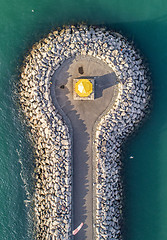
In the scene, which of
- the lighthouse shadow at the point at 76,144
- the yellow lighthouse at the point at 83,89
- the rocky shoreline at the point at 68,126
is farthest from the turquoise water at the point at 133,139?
the yellow lighthouse at the point at 83,89

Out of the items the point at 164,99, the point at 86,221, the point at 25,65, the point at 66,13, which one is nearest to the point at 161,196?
the point at 86,221

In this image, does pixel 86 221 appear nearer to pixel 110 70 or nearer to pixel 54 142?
pixel 54 142

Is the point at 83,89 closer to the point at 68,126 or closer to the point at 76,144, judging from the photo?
the point at 68,126

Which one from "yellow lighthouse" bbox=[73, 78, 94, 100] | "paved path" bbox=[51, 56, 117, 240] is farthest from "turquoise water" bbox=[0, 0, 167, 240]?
"yellow lighthouse" bbox=[73, 78, 94, 100]

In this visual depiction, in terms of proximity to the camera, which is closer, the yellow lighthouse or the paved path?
the yellow lighthouse

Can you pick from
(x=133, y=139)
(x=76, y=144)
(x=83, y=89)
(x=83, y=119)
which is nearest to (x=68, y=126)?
(x=83, y=119)

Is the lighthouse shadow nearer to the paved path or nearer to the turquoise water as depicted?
the paved path

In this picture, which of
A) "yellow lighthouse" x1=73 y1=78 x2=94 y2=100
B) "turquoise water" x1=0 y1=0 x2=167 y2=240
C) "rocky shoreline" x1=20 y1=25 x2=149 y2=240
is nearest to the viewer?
"yellow lighthouse" x1=73 y1=78 x2=94 y2=100

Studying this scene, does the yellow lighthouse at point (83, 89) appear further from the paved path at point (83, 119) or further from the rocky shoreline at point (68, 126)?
the rocky shoreline at point (68, 126)

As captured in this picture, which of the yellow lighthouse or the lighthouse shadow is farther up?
the yellow lighthouse
